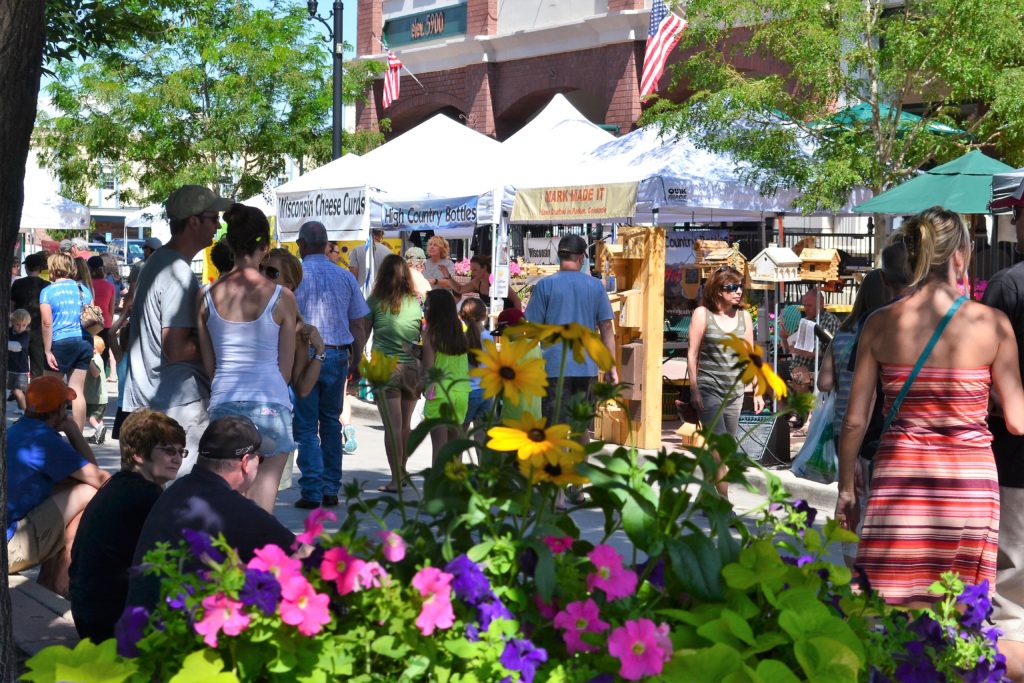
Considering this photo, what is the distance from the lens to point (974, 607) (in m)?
3.12

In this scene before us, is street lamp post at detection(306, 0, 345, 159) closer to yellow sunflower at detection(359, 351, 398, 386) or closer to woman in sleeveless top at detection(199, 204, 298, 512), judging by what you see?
woman in sleeveless top at detection(199, 204, 298, 512)

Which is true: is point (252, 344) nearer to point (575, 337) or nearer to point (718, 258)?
point (575, 337)

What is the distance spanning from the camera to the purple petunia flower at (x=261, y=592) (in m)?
2.34

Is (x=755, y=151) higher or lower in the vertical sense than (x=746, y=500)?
higher

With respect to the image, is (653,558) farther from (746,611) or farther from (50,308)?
(50,308)

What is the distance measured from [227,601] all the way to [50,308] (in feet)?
33.6

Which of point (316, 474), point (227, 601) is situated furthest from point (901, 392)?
point (316, 474)

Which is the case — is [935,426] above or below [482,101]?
below

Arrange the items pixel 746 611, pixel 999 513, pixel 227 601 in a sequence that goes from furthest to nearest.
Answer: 1. pixel 999 513
2. pixel 746 611
3. pixel 227 601

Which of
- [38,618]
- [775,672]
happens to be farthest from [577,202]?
[775,672]

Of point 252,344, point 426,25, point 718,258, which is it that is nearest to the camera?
point 252,344

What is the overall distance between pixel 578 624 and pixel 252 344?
3.49m

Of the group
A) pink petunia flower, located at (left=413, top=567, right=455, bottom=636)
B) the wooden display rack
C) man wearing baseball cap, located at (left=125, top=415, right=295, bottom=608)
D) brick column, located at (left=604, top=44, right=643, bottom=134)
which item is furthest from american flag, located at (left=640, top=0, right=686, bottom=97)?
pink petunia flower, located at (left=413, top=567, right=455, bottom=636)

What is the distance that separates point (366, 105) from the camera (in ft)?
102
